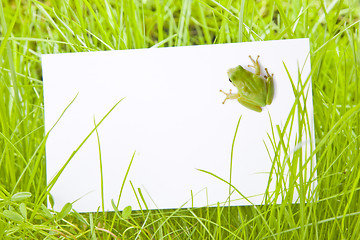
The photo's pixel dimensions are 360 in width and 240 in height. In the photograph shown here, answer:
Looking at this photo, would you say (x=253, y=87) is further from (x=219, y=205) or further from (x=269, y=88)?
(x=219, y=205)

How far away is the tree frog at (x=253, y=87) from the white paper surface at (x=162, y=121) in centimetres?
1

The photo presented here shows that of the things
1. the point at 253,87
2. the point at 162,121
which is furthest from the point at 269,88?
the point at 162,121

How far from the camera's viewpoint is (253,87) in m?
0.67

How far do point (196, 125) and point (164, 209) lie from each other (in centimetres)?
18

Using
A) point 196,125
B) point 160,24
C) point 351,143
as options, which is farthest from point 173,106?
point 351,143

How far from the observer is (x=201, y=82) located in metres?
0.69

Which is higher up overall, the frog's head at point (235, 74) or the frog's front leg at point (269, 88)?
the frog's head at point (235, 74)

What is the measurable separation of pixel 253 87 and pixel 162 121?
184 mm

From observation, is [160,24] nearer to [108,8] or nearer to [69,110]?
[108,8]

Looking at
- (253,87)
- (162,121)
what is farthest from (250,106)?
(162,121)

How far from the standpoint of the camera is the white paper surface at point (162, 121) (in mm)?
684

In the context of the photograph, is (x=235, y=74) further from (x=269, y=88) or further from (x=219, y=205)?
(x=219, y=205)

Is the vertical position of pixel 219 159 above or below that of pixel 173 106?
below

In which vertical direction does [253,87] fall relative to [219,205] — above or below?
above
